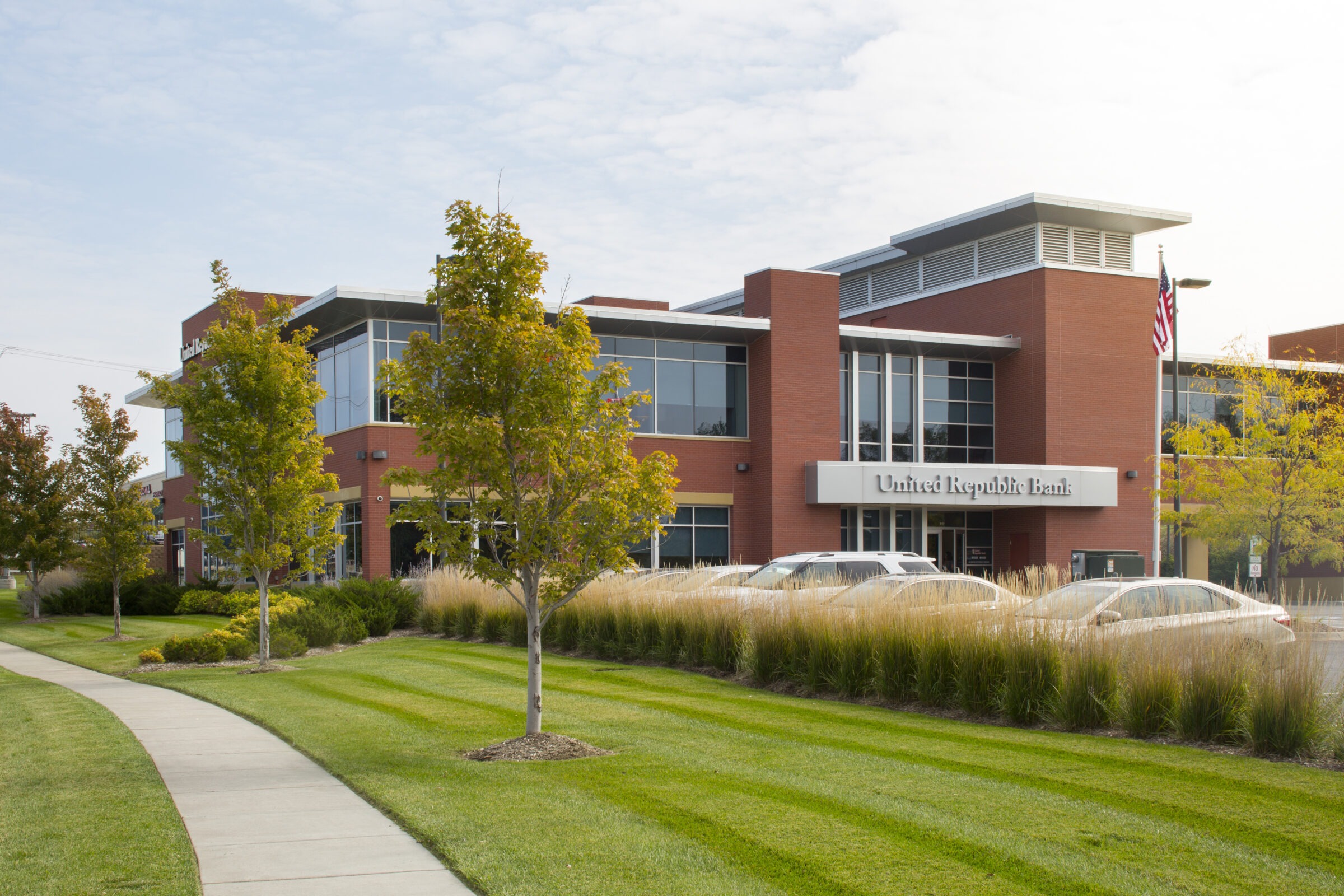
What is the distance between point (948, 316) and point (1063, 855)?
3664cm

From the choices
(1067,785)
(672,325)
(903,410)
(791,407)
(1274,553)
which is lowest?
(1067,785)

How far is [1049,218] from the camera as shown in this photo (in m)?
38.7

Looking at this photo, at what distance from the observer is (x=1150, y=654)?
36.4 feet

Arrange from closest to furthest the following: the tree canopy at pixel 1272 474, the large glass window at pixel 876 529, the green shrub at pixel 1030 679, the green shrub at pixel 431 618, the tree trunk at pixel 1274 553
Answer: the green shrub at pixel 1030 679 → the green shrub at pixel 431 618 → the tree trunk at pixel 1274 553 → the tree canopy at pixel 1272 474 → the large glass window at pixel 876 529

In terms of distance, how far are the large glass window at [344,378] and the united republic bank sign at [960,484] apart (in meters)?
13.5

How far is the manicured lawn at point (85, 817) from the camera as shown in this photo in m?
6.21

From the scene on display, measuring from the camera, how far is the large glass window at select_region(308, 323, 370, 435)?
32.6 m

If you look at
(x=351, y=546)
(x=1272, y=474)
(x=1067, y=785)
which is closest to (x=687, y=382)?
(x=351, y=546)

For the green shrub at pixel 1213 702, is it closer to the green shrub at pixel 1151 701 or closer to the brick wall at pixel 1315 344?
the green shrub at pixel 1151 701

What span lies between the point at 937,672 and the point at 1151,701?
8.54ft

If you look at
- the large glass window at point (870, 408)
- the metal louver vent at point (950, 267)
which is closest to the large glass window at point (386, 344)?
the large glass window at point (870, 408)

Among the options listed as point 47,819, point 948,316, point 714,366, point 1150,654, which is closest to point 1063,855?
point 1150,654

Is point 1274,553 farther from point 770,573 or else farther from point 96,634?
point 96,634

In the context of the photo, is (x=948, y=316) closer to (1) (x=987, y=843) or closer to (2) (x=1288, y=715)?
(2) (x=1288, y=715)
